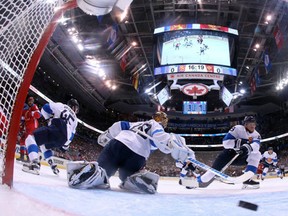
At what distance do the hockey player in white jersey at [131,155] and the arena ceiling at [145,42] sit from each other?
7006mm

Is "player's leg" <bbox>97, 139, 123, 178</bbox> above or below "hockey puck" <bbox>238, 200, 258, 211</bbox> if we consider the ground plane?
above

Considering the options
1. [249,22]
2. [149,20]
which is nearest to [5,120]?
[149,20]

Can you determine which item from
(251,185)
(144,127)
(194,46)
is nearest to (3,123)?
(144,127)

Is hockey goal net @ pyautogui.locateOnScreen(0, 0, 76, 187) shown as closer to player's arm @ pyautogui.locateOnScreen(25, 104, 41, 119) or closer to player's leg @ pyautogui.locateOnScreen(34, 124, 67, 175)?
player's leg @ pyautogui.locateOnScreen(34, 124, 67, 175)

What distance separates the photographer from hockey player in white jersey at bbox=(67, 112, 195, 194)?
2.54m

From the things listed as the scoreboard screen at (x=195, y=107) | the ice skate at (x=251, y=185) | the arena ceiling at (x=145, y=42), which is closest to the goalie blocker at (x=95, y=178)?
the ice skate at (x=251, y=185)

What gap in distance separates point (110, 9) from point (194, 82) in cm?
932

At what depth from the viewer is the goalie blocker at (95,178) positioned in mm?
2506

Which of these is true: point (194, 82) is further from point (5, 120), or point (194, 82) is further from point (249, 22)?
point (5, 120)

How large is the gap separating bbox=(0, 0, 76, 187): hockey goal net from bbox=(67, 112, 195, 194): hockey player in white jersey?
893 mm

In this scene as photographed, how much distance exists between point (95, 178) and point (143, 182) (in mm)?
462

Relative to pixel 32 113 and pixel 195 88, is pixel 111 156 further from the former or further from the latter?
pixel 195 88

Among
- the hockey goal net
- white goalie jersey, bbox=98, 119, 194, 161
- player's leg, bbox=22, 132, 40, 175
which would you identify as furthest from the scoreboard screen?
the hockey goal net

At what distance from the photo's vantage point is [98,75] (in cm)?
1748
